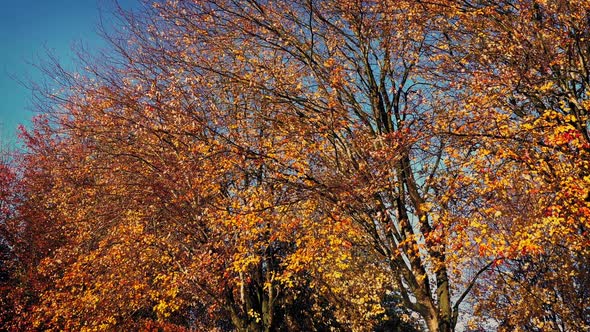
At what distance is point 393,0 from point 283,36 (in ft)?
9.75

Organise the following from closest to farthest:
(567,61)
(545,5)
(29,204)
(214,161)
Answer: (545,5)
(567,61)
(214,161)
(29,204)

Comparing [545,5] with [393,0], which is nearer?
[545,5]

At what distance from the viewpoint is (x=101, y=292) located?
15406 millimetres

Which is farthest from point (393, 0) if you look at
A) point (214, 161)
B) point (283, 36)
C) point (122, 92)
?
point (122, 92)

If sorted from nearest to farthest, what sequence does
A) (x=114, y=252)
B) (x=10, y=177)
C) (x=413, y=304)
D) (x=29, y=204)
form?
(x=413, y=304), (x=114, y=252), (x=29, y=204), (x=10, y=177)

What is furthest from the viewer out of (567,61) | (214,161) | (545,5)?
(214,161)

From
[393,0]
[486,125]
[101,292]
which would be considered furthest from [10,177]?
[486,125]

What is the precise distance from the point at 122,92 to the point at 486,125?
11204mm

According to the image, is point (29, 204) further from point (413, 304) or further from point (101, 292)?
point (413, 304)

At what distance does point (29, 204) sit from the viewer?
82.1 ft

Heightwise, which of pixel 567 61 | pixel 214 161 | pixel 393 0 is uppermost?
pixel 393 0

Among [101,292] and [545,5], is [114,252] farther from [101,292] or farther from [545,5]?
[545,5]

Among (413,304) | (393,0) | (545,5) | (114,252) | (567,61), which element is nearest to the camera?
(545,5)

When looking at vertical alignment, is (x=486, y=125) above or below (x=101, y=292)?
above
